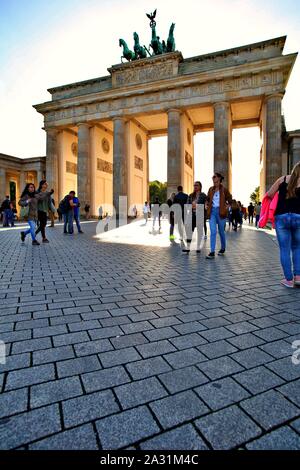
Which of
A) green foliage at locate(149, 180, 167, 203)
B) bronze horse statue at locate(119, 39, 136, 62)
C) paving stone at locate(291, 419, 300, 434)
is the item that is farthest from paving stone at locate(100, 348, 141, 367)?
green foliage at locate(149, 180, 167, 203)

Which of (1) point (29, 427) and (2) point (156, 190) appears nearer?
(1) point (29, 427)

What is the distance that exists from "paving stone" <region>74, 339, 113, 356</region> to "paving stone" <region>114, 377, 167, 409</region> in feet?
1.69

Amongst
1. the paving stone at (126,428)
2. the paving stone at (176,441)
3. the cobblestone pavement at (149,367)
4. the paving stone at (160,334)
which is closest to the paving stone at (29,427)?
the cobblestone pavement at (149,367)

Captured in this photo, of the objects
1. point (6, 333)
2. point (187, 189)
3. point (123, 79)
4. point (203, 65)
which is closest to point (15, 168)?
point (123, 79)

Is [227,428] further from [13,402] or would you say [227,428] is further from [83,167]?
[83,167]

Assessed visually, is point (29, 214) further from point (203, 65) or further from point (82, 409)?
point (203, 65)

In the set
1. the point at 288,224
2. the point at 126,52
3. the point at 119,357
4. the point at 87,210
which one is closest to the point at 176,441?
the point at 119,357

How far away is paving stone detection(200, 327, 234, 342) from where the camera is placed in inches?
94.8

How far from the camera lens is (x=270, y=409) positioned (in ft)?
5.01

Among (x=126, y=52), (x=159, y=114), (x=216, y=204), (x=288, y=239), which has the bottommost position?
(x=288, y=239)

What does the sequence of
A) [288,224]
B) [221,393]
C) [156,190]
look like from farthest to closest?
[156,190] → [288,224] → [221,393]

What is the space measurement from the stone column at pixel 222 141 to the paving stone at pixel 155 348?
25.4 m

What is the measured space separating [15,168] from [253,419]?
4614cm

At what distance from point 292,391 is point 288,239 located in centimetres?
293
